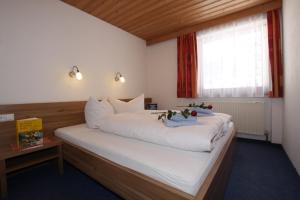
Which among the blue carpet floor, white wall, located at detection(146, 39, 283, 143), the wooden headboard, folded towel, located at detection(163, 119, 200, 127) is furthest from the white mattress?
white wall, located at detection(146, 39, 283, 143)

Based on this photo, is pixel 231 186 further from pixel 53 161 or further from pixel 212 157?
pixel 53 161

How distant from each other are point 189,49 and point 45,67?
9.22ft

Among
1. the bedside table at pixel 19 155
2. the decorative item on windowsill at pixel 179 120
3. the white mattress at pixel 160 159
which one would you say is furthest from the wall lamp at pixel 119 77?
the decorative item on windowsill at pixel 179 120

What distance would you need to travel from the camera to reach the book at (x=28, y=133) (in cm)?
176

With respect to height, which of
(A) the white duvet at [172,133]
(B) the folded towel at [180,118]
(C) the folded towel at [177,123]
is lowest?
(A) the white duvet at [172,133]

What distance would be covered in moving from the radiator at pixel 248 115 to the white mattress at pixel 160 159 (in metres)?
1.83

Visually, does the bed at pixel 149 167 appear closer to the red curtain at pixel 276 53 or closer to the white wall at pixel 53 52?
the white wall at pixel 53 52

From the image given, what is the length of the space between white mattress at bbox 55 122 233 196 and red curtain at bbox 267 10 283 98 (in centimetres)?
195

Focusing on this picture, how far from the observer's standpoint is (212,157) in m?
1.19

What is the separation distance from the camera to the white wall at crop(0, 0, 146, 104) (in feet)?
6.48

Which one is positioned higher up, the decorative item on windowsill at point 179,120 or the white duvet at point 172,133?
the decorative item on windowsill at point 179,120

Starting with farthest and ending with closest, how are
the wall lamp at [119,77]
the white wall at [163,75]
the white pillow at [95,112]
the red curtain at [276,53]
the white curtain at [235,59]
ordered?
the white wall at [163,75], the wall lamp at [119,77], the white curtain at [235,59], the red curtain at [276,53], the white pillow at [95,112]

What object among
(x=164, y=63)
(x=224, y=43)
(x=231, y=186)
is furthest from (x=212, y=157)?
(x=164, y=63)

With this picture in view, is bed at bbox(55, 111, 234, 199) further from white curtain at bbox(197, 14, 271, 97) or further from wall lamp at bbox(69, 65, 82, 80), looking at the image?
white curtain at bbox(197, 14, 271, 97)
